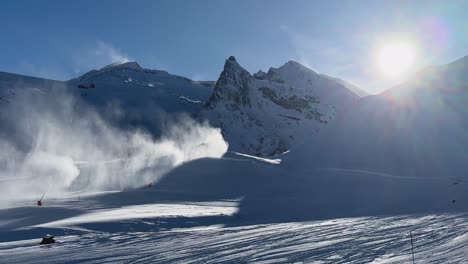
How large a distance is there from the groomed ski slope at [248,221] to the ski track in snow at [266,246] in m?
0.04

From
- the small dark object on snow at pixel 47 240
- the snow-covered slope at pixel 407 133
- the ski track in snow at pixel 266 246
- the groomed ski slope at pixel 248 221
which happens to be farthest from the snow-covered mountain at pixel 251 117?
the small dark object on snow at pixel 47 240

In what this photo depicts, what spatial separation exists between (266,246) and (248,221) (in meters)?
12.0

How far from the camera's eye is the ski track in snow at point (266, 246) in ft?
42.0

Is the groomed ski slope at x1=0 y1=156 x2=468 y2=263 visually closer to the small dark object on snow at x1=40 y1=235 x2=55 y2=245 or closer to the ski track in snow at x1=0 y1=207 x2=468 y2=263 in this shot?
the ski track in snow at x1=0 y1=207 x2=468 y2=263

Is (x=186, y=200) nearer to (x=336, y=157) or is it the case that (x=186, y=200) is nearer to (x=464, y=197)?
(x=464, y=197)

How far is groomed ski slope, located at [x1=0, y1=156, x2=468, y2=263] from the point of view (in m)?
14.3

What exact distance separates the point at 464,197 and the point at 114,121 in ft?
553

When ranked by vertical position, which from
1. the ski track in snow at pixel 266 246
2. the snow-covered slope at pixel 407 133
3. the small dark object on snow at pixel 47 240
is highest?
the snow-covered slope at pixel 407 133

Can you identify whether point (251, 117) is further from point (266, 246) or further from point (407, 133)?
point (266, 246)

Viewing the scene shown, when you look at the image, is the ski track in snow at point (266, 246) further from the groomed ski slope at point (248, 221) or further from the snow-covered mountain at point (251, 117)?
the snow-covered mountain at point (251, 117)

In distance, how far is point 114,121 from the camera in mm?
187375

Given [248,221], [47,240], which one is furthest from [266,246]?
[248,221]

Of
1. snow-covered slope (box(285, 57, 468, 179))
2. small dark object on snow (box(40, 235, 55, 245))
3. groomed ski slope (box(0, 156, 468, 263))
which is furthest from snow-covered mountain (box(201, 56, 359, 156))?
small dark object on snow (box(40, 235, 55, 245))

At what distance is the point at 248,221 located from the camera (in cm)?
2755
